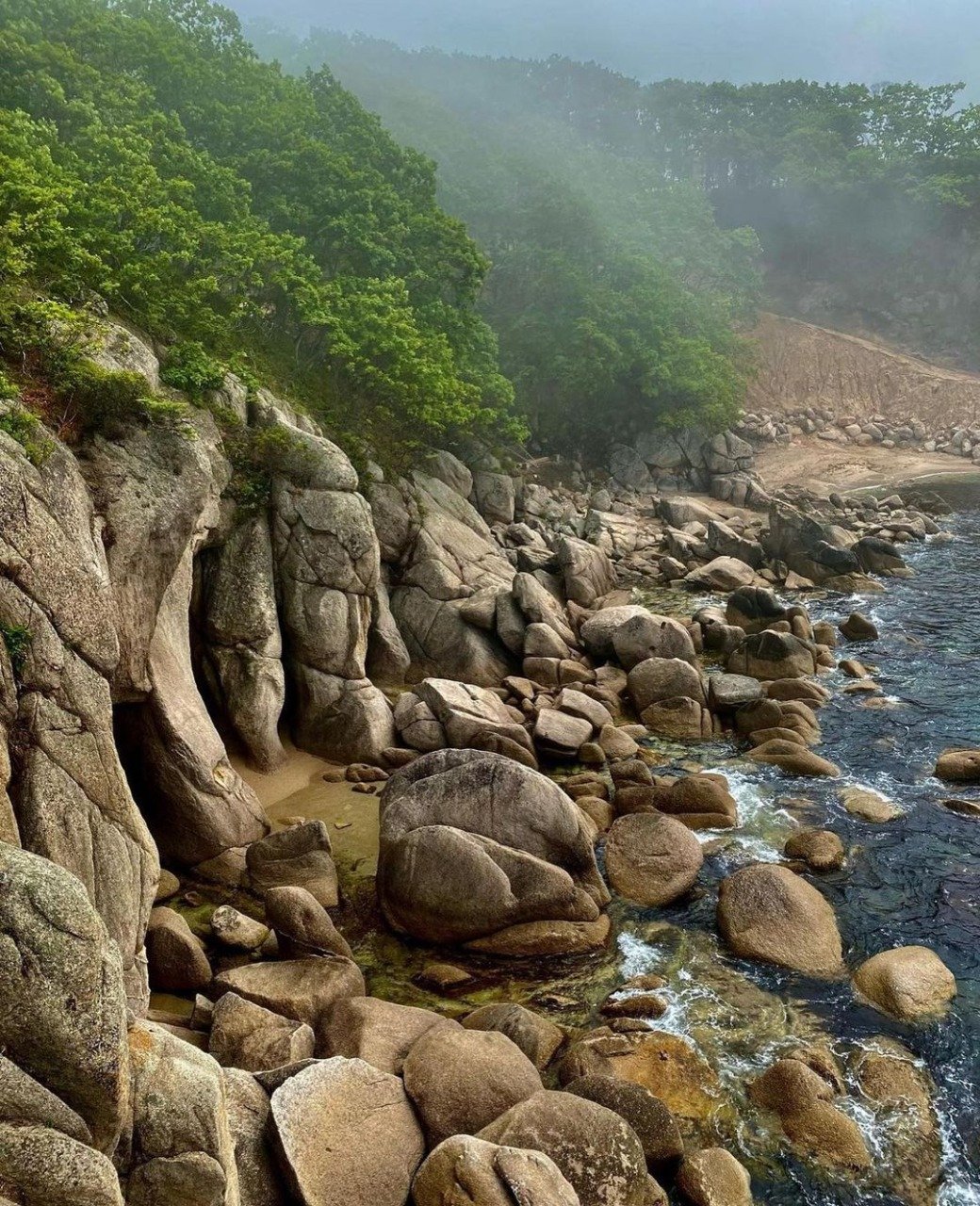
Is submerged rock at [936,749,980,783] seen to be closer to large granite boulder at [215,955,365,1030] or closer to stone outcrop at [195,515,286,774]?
large granite boulder at [215,955,365,1030]

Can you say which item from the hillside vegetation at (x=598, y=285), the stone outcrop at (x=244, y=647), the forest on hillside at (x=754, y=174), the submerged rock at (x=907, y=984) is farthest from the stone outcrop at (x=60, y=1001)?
the forest on hillside at (x=754, y=174)

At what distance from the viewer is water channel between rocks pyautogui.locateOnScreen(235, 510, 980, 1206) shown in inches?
409

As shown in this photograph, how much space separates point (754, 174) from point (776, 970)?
101 meters

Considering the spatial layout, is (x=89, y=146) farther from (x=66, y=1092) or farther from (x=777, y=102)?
(x=777, y=102)

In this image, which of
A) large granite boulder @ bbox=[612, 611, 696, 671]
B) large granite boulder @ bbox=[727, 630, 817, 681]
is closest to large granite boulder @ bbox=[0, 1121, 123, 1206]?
large granite boulder @ bbox=[612, 611, 696, 671]

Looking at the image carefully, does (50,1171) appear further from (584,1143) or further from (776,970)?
(776,970)

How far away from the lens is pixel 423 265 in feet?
121

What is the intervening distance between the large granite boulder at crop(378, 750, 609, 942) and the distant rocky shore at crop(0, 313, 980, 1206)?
6 centimetres

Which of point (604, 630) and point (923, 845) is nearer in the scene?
point (923, 845)

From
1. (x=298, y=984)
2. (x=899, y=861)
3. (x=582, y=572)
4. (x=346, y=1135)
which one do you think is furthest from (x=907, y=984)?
(x=582, y=572)

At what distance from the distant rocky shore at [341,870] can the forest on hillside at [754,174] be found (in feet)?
155

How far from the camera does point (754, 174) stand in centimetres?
9281

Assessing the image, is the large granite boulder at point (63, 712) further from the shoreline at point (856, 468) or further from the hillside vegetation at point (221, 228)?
the shoreline at point (856, 468)

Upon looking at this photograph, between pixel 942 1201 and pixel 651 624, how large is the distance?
1779cm
